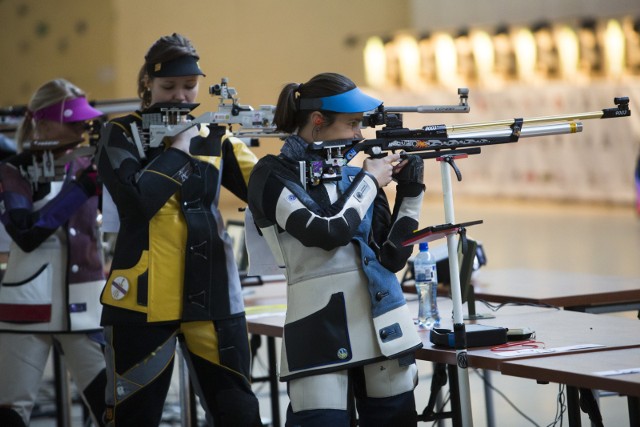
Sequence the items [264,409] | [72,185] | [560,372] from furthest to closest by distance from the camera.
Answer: [264,409], [72,185], [560,372]

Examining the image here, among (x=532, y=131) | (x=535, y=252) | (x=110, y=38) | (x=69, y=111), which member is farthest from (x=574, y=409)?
(x=110, y=38)

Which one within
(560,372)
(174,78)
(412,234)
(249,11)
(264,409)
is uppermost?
(249,11)

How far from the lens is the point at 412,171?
2.92m

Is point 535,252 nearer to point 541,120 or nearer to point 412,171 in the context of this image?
point 541,120

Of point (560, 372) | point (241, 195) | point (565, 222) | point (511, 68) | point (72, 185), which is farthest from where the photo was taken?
point (511, 68)

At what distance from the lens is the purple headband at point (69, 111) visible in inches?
160

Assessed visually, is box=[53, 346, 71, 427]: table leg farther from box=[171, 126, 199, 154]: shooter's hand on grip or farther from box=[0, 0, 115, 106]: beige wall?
box=[0, 0, 115, 106]: beige wall

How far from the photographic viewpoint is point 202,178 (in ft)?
10.9

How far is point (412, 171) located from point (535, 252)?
283 inches

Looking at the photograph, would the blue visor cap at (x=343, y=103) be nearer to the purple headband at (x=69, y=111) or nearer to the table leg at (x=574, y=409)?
the table leg at (x=574, y=409)

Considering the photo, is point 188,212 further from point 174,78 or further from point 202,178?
point 174,78

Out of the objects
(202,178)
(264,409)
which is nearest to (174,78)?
(202,178)

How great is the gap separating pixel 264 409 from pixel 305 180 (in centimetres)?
299

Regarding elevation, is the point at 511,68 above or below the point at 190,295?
above
